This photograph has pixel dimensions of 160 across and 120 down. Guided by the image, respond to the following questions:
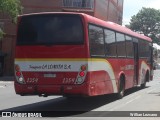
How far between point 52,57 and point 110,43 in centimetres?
317

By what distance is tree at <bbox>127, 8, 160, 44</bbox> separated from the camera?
373 ft

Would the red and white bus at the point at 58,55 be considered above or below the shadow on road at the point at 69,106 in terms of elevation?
above

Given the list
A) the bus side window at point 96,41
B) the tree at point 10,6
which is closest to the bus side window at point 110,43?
the bus side window at point 96,41

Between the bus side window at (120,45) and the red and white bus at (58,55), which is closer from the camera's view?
the red and white bus at (58,55)

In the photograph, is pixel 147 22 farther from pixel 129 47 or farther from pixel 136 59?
pixel 129 47

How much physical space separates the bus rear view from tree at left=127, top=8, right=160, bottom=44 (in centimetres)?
10093

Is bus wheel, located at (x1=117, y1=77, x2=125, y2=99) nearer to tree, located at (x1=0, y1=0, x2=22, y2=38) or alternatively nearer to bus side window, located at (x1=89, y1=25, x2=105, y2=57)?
bus side window, located at (x1=89, y1=25, x2=105, y2=57)

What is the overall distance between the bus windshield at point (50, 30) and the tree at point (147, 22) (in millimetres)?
100867

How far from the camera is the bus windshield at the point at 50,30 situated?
13.0 meters

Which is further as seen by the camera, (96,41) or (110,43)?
(110,43)

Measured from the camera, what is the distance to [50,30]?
13195 millimetres

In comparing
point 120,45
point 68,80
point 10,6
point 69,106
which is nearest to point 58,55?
point 68,80

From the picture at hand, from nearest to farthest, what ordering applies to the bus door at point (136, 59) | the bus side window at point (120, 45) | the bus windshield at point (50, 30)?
the bus windshield at point (50, 30) < the bus side window at point (120, 45) < the bus door at point (136, 59)

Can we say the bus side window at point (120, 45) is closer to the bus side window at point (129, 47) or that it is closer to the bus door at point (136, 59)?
the bus side window at point (129, 47)
